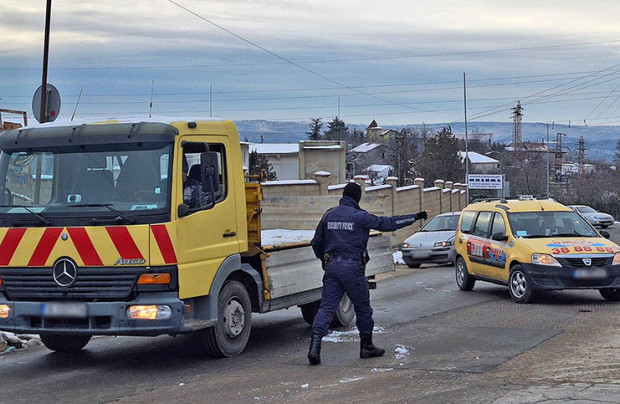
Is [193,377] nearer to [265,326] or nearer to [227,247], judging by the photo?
[227,247]

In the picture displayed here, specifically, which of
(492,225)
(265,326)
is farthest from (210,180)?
(492,225)

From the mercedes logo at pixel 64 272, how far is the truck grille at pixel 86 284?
0.04 m

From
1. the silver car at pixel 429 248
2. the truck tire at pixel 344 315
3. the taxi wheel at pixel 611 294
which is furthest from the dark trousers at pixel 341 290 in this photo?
the silver car at pixel 429 248

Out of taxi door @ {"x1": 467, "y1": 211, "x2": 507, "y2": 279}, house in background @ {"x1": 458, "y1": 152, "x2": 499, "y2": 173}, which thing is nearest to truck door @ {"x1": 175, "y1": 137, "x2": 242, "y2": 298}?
taxi door @ {"x1": 467, "y1": 211, "x2": 507, "y2": 279}

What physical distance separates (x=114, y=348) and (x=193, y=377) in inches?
102

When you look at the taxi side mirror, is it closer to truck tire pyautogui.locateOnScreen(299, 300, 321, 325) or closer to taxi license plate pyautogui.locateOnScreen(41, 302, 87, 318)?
truck tire pyautogui.locateOnScreen(299, 300, 321, 325)

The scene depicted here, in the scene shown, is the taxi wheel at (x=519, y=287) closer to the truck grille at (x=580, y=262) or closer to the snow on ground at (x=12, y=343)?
the truck grille at (x=580, y=262)

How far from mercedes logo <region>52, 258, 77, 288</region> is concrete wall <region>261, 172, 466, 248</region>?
13.2 feet

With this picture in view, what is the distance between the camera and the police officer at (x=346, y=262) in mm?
9102

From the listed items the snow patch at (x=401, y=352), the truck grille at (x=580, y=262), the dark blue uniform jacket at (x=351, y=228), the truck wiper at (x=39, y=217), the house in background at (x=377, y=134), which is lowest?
the snow patch at (x=401, y=352)

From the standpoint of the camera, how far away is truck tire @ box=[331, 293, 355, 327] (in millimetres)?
11883

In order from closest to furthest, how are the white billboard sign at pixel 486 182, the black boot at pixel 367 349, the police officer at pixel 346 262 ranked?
the police officer at pixel 346 262 < the black boot at pixel 367 349 < the white billboard sign at pixel 486 182

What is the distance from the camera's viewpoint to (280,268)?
1052cm

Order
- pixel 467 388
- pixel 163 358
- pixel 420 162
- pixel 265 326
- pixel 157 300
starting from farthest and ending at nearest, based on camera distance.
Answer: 1. pixel 420 162
2. pixel 265 326
3. pixel 163 358
4. pixel 157 300
5. pixel 467 388
